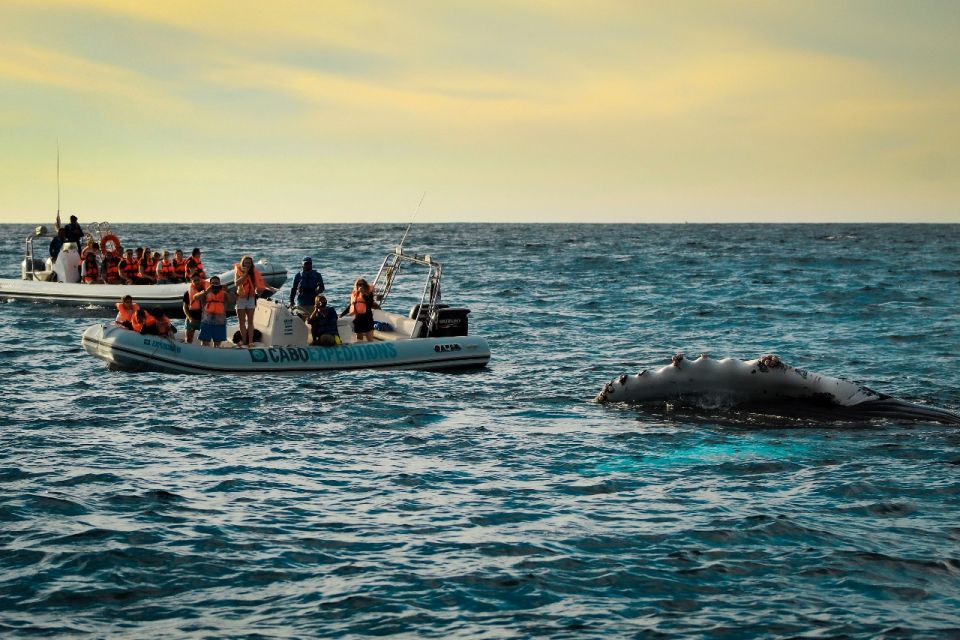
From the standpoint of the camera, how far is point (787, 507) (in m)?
10.5

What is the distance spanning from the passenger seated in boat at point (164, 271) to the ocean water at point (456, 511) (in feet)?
35.5

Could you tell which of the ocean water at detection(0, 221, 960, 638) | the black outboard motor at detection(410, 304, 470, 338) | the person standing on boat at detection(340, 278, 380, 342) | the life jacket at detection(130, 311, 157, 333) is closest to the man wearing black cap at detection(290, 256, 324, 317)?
the person standing on boat at detection(340, 278, 380, 342)

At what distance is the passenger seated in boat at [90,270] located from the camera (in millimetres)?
30656

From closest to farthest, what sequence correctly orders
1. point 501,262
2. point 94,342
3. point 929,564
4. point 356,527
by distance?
point 929,564 < point 356,527 < point 94,342 < point 501,262

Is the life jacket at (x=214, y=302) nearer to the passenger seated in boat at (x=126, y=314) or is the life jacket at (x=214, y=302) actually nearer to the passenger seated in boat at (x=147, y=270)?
the passenger seated in boat at (x=126, y=314)

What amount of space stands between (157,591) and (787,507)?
19.6ft

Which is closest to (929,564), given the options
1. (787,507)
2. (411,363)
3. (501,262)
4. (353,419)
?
(787,507)

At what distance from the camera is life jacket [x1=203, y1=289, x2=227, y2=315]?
61.5 ft

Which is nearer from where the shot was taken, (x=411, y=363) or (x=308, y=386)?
(x=308, y=386)

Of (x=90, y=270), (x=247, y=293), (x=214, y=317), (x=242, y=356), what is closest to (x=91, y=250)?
(x=90, y=270)

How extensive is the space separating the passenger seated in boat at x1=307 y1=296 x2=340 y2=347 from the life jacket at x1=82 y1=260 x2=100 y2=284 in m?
14.1

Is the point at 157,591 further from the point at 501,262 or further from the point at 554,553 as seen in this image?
the point at 501,262

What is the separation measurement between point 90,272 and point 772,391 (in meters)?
22.5

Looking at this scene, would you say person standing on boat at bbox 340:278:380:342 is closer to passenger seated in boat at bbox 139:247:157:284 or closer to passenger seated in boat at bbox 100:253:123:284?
passenger seated in boat at bbox 139:247:157:284
